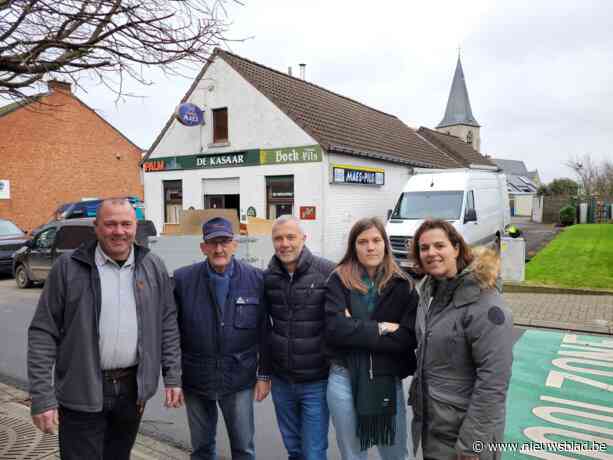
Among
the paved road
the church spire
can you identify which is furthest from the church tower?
the paved road

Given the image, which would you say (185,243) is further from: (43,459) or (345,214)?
(345,214)

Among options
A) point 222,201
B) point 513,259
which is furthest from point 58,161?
point 513,259

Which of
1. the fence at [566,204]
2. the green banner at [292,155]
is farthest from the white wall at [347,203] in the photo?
the fence at [566,204]

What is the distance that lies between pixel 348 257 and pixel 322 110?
16844 mm

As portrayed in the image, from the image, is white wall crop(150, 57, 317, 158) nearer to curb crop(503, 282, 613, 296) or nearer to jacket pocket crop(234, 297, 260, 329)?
curb crop(503, 282, 613, 296)

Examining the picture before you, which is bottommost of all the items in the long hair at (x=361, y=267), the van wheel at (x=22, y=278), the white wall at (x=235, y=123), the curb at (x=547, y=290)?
the van wheel at (x=22, y=278)

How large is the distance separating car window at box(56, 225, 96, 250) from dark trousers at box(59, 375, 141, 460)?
7609 millimetres

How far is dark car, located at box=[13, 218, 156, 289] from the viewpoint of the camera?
33.3 ft

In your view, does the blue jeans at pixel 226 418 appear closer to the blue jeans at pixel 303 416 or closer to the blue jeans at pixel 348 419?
the blue jeans at pixel 303 416

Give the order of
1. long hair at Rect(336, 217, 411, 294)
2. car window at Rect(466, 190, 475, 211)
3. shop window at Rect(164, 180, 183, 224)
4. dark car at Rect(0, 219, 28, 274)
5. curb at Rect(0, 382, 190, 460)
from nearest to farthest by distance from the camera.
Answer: long hair at Rect(336, 217, 411, 294), curb at Rect(0, 382, 190, 460), car window at Rect(466, 190, 475, 211), dark car at Rect(0, 219, 28, 274), shop window at Rect(164, 180, 183, 224)

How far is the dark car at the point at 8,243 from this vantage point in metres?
14.2

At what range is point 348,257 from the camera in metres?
2.75

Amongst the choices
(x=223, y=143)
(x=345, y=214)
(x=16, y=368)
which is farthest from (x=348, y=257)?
(x=223, y=143)

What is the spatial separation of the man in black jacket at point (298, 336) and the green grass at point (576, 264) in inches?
348
